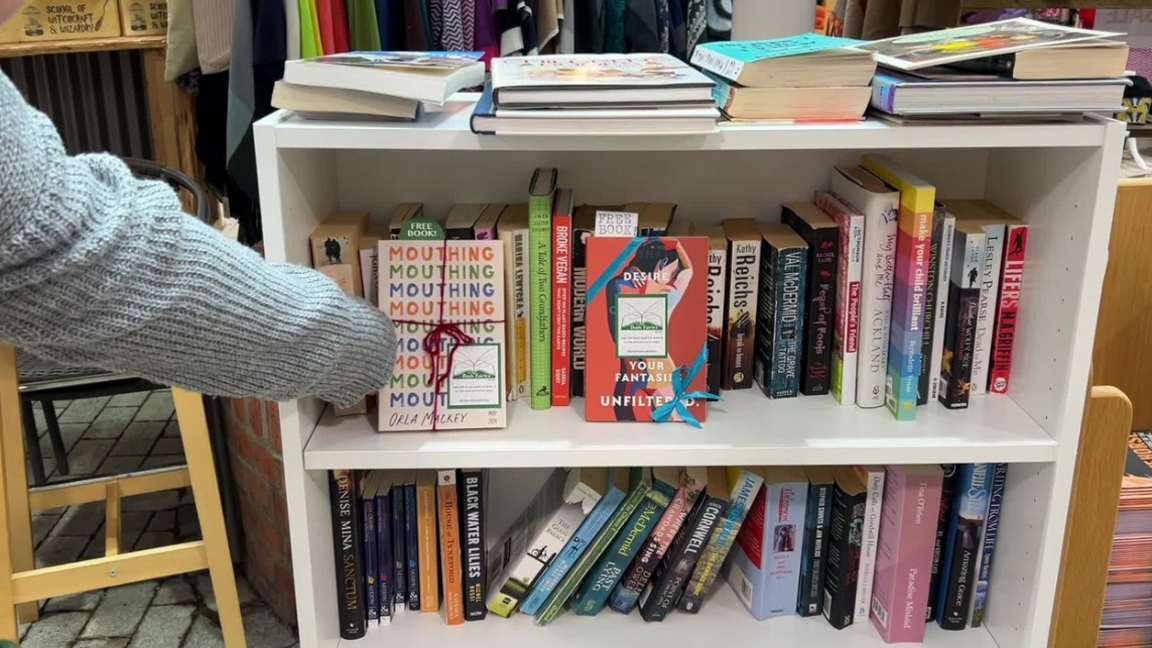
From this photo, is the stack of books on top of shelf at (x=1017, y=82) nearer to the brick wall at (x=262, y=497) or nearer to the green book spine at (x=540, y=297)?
the green book spine at (x=540, y=297)

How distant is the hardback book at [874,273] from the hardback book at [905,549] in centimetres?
11

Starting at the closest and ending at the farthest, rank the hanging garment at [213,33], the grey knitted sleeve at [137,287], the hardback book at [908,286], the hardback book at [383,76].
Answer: the grey knitted sleeve at [137,287] → the hardback book at [383,76] → the hardback book at [908,286] → the hanging garment at [213,33]

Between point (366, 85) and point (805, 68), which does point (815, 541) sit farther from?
point (366, 85)

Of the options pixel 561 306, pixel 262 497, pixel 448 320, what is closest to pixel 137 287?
pixel 448 320

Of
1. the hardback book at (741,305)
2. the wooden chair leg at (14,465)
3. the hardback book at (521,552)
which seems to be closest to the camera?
the hardback book at (741,305)

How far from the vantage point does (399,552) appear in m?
1.34

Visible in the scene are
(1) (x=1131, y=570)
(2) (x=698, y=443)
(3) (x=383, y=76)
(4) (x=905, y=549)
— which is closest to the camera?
(3) (x=383, y=76)

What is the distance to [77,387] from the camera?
1.99m

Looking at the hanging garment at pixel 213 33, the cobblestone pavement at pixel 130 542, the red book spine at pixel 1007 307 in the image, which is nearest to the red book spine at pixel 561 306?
the red book spine at pixel 1007 307

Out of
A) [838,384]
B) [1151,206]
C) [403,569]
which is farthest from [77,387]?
[1151,206]

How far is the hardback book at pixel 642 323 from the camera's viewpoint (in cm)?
117

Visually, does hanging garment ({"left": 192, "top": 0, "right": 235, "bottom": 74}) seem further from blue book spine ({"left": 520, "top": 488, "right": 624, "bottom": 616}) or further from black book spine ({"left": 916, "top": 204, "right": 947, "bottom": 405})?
black book spine ({"left": 916, "top": 204, "right": 947, "bottom": 405})

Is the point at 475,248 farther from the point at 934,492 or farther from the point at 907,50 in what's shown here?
the point at 934,492

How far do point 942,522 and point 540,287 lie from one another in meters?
0.62
